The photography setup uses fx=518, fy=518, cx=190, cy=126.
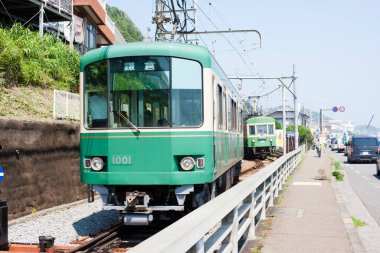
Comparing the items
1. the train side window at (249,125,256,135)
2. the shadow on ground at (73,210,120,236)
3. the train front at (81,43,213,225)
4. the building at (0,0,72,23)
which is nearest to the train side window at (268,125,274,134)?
the train side window at (249,125,256,135)

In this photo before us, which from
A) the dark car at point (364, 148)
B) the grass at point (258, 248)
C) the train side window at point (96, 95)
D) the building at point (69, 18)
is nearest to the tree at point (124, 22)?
the building at point (69, 18)

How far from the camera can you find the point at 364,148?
35.7 m

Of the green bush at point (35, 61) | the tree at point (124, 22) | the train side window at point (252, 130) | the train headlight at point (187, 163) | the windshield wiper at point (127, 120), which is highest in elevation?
the tree at point (124, 22)

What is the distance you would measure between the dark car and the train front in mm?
29166

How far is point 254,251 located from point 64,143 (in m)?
7.58

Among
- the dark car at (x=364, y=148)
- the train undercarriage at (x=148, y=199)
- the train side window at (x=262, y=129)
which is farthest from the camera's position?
the train side window at (x=262, y=129)

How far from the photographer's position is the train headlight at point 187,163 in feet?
27.7

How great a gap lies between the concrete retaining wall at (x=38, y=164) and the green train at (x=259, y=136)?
24.6 m

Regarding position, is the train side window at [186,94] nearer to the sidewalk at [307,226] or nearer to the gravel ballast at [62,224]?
the sidewalk at [307,226]

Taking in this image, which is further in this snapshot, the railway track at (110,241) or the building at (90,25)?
the building at (90,25)

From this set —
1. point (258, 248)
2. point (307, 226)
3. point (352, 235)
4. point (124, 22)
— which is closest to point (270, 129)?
point (307, 226)

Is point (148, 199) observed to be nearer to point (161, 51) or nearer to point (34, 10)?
point (161, 51)

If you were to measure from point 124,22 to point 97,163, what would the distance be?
85.7 m

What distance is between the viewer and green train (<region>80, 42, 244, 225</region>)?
27.7 feet
